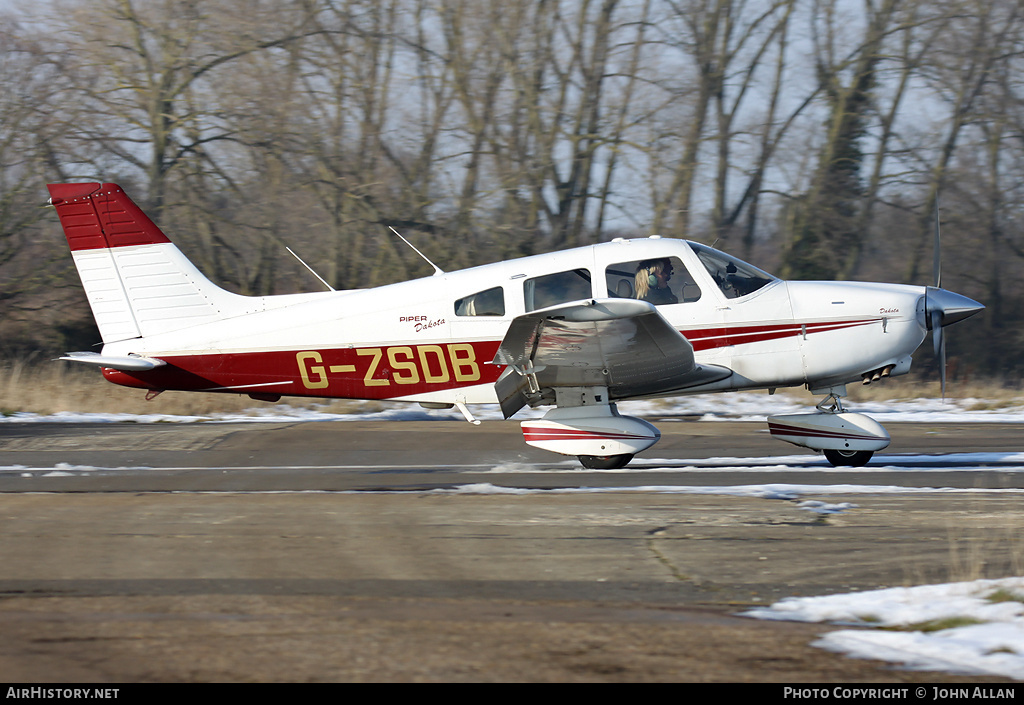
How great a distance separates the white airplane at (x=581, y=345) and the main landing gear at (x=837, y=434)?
13 mm

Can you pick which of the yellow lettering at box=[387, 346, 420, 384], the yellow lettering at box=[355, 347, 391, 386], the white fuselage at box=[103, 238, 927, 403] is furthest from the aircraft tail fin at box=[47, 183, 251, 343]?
the yellow lettering at box=[387, 346, 420, 384]

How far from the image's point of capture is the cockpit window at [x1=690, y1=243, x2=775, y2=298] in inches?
348

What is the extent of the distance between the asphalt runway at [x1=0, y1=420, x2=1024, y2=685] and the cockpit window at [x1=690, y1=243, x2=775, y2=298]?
1.71 metres

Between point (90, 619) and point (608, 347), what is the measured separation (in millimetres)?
5067

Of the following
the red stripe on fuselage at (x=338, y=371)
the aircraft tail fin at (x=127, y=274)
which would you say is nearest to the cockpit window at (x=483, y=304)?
the red stripe on fuselage at (x=338, y=371)

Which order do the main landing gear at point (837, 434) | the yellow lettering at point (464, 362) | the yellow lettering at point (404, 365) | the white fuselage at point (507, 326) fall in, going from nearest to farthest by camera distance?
the main landing gear at point (837, 434) → the white fuselage at point (507, 326) → the yellow lettering at point (464, 362) → the yellow lettering at point (404, 365)

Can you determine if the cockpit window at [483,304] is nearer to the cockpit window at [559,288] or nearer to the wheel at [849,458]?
the cockpit window at [559,288]

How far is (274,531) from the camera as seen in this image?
240 inches

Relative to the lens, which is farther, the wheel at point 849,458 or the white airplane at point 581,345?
the wheel at point 849,458

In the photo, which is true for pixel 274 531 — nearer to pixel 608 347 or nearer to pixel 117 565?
pixel 117 565

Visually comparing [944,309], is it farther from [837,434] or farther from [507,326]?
[507,326]

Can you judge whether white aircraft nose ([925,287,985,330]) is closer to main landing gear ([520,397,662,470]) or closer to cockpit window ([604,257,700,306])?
cockpit window ([604,257,700,306])

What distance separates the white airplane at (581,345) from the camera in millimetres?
8500

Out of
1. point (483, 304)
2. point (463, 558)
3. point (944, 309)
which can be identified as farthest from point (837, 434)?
point (463, 558)
